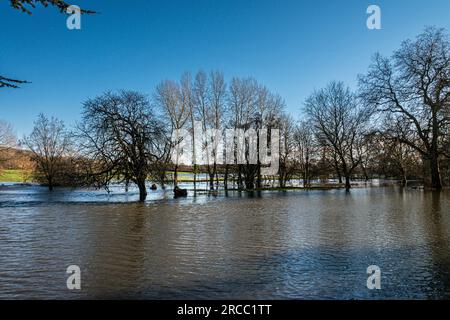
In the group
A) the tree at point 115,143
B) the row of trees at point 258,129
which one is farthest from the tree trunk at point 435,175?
the tree at point 115,143

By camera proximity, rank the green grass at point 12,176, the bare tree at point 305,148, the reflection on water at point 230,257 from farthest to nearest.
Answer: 1. the green grass at point 12,176
2. the bare tree at point 305,148
3. the reflection on water at point 230,257

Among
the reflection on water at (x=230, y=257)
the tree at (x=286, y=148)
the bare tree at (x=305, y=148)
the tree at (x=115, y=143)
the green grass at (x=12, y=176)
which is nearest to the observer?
the reflection on water at (x=230, y=257)

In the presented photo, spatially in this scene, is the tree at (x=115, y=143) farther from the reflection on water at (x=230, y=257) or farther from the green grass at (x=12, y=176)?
the green grass at (x=12, y=176)

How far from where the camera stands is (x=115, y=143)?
25031mm

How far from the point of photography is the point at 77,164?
25.5m

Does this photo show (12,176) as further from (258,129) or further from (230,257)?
(230,257)

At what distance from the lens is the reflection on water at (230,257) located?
5.83 metres

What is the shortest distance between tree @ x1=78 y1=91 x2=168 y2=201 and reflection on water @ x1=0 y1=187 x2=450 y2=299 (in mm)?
10867

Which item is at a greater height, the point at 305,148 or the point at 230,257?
the point at 305,148

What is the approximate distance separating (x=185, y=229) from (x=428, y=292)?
8372 mm

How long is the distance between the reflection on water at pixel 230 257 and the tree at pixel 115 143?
1087cm

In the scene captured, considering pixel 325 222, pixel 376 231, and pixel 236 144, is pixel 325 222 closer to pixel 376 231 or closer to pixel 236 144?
pixel 376 231

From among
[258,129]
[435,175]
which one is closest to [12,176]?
[258,129]

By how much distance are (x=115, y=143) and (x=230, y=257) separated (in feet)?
63.1
